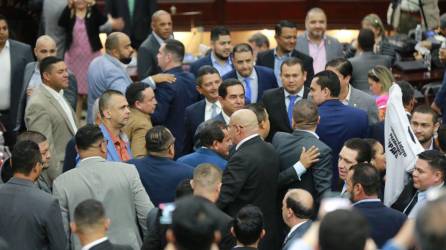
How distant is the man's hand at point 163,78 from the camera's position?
384 inches

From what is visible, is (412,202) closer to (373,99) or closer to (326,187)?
(326,187)

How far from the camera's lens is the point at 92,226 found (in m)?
5.58

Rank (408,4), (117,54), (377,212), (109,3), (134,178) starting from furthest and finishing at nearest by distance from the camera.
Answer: (408,4) → (109,3) → (117,54) → (134,178) → (377,212)

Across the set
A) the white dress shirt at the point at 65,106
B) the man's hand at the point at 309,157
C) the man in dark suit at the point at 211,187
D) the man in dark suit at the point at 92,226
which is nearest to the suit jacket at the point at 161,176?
the man in dark suit at the point at 211,187

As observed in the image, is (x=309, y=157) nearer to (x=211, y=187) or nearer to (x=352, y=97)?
(x=211, y=187)

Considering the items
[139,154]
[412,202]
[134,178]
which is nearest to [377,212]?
[412,202]

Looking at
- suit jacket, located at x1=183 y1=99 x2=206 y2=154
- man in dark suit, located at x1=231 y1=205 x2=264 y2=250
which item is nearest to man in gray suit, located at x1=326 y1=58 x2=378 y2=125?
suit jacket, located at x1=183 y1=99 x2=206 y2=154

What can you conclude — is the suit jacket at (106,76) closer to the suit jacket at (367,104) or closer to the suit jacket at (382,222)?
the suit jacket at (367,104)

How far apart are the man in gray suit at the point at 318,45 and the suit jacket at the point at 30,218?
203 inches

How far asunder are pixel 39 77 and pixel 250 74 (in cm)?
195

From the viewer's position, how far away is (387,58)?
11.1 meters

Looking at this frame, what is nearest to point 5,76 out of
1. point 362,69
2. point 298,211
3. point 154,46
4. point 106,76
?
point 106,76

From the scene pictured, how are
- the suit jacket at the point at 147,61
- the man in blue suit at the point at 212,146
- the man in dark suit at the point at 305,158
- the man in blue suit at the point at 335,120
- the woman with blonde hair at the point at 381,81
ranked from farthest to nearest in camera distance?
the suit jacket at the point at 147,61, the woman with blonde hair at the point at 381,81, the man in blue suit at the point at 335,120, the man in blue suit at the point at 212,146, the man in dark suit at the point at 305,158

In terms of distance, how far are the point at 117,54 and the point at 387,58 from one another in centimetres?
286
